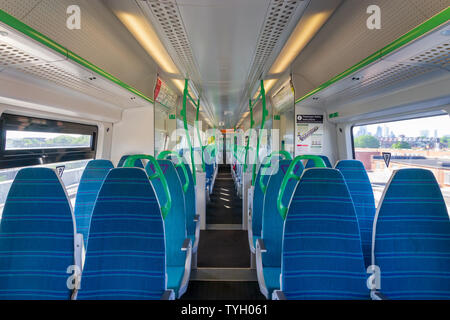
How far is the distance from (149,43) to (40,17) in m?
1.31

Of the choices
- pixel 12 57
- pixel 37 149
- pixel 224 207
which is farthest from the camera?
pixel 224 207

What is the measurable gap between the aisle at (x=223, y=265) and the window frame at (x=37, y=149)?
222 centimetres

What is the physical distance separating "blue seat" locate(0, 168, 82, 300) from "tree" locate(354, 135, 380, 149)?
3877mm

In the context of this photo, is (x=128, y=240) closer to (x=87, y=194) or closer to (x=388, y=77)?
(x=87, y=194)

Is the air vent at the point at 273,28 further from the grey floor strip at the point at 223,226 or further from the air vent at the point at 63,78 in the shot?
the grey floor strip at the point at 223,226

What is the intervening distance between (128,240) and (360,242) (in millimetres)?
1372

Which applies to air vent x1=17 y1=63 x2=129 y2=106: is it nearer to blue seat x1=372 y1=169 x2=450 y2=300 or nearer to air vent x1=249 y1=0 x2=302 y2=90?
air vent x1=249 y1=0 x2=302 y2=90

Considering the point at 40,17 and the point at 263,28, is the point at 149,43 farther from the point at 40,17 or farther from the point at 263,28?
the point at 263,28

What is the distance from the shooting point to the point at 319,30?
2.36 meters

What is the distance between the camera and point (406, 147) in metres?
2.61

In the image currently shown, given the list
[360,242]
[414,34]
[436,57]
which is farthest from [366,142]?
[360,242]

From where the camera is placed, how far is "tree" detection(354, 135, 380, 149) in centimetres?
317

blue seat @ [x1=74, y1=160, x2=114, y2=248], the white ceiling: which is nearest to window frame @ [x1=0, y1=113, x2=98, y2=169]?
blue seat @ [x1=74, y1=160, x2=114, y2=248]
